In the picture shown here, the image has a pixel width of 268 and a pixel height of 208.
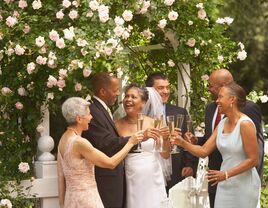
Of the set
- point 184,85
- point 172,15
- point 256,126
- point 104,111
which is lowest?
point 256,126

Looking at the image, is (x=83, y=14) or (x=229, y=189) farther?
(x=83, y=14)

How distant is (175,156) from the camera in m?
7.98

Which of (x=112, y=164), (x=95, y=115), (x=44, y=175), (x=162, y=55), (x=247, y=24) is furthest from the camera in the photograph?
(x=247, y=24)

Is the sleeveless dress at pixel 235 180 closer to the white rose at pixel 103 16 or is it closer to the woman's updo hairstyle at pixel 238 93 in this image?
the woman's updo hairstyle at pixel 238 93

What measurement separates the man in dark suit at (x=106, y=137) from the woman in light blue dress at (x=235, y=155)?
2.65 feet

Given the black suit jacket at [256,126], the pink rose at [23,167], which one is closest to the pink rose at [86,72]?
the pink rose at [23,167]

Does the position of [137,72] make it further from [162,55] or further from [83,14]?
[83,14]

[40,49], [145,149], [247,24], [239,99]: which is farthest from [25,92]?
[247,24]

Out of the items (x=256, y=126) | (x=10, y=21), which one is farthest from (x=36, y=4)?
(x=256, y=126)

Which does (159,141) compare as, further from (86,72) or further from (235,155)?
(86,72)

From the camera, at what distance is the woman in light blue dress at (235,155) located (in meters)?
6.67

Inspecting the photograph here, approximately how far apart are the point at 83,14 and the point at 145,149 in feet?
4.07

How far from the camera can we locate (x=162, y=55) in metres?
9.20

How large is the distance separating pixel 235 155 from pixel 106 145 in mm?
1047
